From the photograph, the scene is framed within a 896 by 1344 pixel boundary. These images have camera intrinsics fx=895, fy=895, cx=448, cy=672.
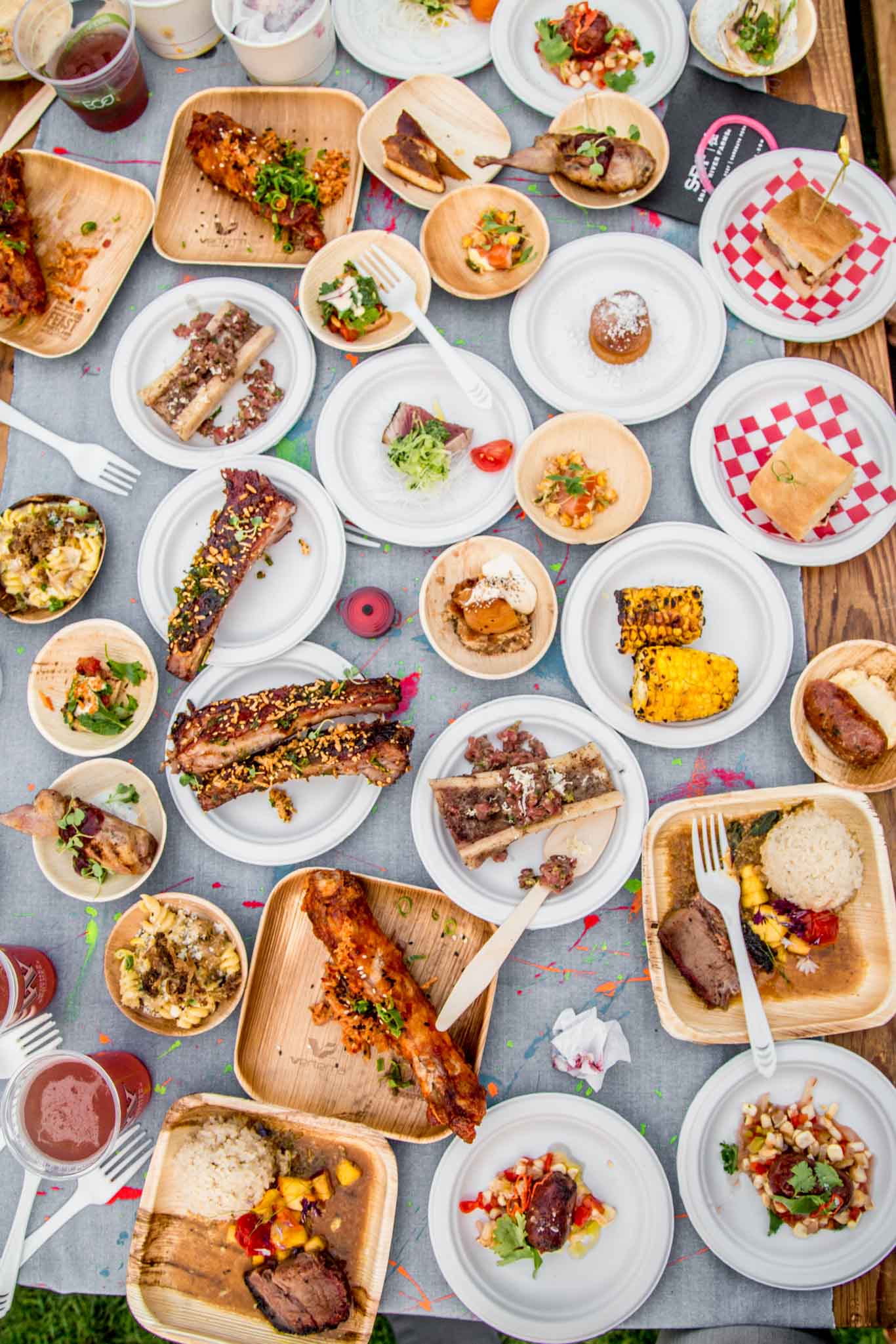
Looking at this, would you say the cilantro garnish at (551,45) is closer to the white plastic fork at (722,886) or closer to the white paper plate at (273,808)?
the white paper plate at (273,808)

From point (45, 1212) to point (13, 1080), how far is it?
0.90m

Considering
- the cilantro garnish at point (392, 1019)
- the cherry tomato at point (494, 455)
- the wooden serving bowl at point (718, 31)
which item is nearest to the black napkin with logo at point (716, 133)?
the wooden serving bowl at point (718, 31)

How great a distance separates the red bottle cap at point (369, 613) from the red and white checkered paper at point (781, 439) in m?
1.82

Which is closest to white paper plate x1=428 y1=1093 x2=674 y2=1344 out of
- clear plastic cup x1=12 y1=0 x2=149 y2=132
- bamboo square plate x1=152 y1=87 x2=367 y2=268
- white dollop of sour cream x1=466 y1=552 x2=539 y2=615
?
white dollop of sour cream x1=466 y1=552 x2=539 y2=615

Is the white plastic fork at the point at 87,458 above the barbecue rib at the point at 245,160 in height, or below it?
below

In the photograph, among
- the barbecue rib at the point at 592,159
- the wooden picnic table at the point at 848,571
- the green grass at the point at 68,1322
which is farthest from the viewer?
the green grass at the point at 68,1322

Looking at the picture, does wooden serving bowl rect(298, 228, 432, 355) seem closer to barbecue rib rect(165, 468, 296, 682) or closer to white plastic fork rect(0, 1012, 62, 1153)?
barbecue rib rect(165, 468, 296, 682)

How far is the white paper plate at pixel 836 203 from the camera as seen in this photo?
4484 millimetres

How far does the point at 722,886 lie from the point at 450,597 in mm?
1861

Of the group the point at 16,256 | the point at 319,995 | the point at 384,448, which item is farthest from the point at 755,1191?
the point at 16,256

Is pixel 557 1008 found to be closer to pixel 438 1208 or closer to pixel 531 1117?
pixel 531 1117

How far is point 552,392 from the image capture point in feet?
15.0

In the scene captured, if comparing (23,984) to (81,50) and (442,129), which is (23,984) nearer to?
(81,50)

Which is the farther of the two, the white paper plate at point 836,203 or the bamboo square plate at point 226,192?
the bamboo square plate at point 226,192
